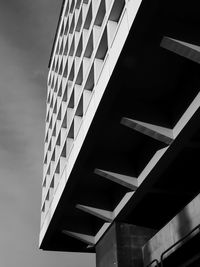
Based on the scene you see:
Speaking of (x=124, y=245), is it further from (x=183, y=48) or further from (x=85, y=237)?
(x=183, y=48)

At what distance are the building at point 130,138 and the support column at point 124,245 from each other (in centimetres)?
5

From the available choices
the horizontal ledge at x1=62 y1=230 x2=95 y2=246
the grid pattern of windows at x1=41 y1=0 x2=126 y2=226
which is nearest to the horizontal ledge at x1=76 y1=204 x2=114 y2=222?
the horizontal ledge at x1=62 y1=230 x2=95 y2=246

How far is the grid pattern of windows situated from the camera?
58.1 feet

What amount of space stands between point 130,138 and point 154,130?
246cm

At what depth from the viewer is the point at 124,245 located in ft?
60.7

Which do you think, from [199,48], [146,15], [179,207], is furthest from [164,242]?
[146,15]

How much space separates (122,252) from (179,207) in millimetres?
3694

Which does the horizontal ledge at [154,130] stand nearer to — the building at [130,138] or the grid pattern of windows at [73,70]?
the building at [130,138]

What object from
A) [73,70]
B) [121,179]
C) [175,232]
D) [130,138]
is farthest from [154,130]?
[73,70]

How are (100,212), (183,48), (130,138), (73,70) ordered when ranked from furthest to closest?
(73,70), (100,212), (130,138), (183,48)

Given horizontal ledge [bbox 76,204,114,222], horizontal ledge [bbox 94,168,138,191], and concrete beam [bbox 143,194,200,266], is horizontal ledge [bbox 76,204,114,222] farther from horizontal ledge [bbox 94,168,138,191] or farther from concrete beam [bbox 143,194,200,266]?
horizontal ledge [bbox 94,168,138,191]

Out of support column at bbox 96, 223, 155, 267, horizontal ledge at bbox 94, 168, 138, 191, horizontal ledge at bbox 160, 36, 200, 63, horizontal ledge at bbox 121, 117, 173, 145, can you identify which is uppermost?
horizontal ledge at bbox 160, 36, 200, 63

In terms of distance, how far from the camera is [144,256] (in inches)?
714

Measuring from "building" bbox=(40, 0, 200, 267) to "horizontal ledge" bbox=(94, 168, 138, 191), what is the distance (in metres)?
0.05
